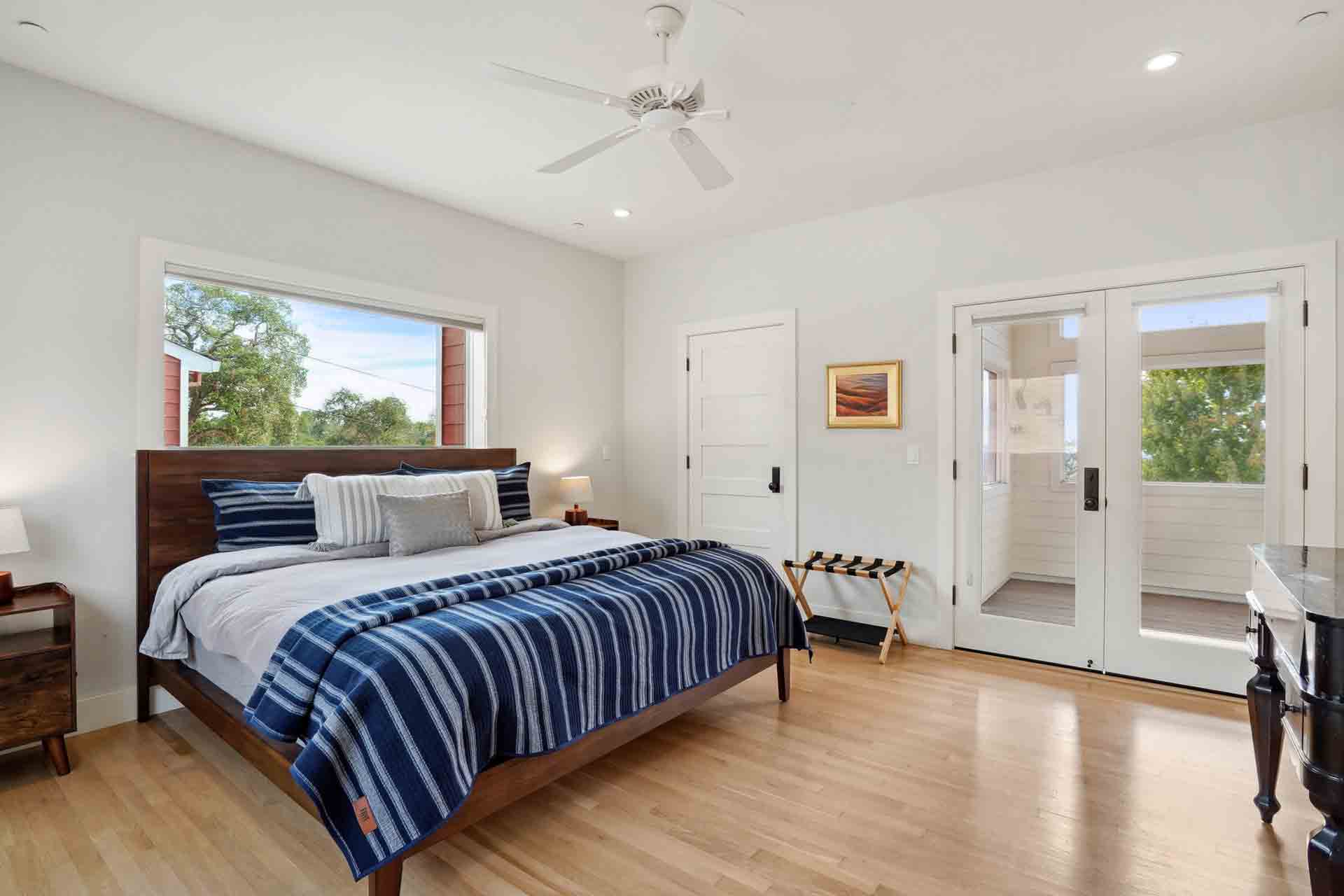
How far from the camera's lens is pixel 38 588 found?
2.76 metres

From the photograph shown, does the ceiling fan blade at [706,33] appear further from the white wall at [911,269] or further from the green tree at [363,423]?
the green tree at [363,423]

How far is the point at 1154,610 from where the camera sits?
3.47 m


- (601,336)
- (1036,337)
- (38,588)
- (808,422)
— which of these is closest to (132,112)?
(38,588)

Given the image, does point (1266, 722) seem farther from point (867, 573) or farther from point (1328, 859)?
point (867, 573)

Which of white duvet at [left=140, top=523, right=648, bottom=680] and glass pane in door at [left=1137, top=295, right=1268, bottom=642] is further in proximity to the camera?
glass pane in door at [left=1137, top=295, right=1268, bottom=642]

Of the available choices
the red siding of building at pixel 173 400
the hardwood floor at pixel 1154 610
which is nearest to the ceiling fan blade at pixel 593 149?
the red siding of building at pixel 173 400

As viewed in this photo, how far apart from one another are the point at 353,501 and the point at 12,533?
1.17 metres

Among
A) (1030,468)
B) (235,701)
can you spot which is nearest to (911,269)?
(1030,468)

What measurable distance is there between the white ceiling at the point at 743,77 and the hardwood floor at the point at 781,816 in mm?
2704

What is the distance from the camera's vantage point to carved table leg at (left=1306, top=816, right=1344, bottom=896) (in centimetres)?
144

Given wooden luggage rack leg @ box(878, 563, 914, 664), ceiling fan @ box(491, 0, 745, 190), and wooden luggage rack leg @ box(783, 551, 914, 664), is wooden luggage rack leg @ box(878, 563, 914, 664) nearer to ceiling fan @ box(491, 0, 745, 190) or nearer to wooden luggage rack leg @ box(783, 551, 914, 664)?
wooden luggage rack leg @ box(783, 551, 914, 664)

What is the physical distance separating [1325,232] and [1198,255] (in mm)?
449

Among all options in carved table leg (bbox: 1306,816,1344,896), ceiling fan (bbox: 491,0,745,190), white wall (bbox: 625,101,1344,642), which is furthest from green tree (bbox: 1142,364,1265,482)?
ceiling fan (bbox: 491,0,745,190)

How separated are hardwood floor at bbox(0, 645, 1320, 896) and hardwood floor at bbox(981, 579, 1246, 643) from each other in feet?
1.38
